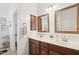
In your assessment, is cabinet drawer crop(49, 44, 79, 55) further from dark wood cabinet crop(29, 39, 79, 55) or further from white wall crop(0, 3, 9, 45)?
white wall crop(0, 3, 9, 45)

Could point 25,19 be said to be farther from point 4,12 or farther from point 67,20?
point 67,20

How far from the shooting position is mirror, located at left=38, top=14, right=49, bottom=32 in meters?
1.89

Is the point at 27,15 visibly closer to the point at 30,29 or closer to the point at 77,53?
the point at 30,29

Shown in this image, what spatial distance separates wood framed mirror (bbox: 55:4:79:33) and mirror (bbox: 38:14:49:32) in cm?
14

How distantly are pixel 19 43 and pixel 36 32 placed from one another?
1.03 ft

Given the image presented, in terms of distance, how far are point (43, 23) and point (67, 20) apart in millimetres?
363

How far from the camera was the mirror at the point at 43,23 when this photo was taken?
1.89m

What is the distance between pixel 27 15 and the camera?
1892mm

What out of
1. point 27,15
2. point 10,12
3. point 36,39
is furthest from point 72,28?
point 10,12

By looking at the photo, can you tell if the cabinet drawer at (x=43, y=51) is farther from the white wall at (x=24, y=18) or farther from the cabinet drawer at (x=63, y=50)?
the white wall at (x=24, y=18)

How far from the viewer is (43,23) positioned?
1.90 meters

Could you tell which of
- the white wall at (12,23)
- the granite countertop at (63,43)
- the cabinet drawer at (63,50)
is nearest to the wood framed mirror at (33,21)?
the granite countertop at (63,43)

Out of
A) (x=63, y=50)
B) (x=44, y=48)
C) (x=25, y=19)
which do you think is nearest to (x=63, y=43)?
(x=63, y=50)

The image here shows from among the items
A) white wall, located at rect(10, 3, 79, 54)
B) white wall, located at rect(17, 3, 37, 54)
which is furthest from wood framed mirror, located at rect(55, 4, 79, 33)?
white wall, located at rect(17, 3, 37, 54)
